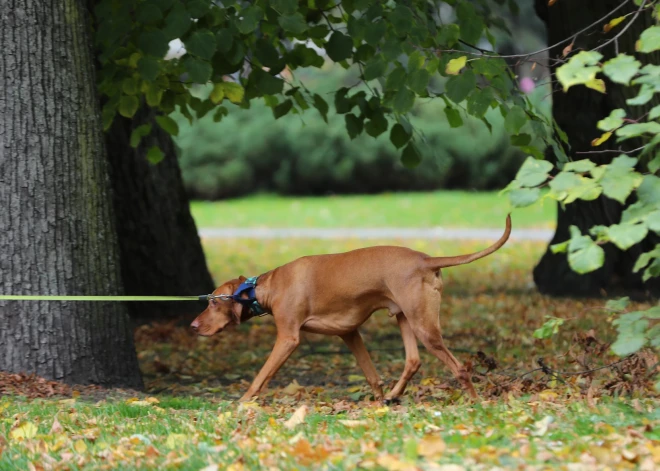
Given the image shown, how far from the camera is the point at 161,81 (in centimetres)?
689

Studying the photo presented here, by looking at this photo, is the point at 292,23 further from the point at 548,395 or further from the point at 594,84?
the point at 548,395

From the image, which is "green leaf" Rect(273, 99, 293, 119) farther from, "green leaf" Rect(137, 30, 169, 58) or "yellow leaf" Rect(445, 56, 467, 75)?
"yellow leaf" Rect(445, 56, 467, 75)

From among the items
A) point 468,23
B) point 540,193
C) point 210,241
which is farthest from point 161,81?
point 210,241

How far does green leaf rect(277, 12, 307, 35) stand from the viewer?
5.84 m

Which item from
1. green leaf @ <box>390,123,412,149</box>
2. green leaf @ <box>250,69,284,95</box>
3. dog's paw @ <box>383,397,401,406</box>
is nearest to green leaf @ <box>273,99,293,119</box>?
green leaf @ <box>250,69,284,95</box>

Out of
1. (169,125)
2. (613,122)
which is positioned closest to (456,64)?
(613,122)

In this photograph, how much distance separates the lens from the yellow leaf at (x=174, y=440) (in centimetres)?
416

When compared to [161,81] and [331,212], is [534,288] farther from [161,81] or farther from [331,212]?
[331,212]

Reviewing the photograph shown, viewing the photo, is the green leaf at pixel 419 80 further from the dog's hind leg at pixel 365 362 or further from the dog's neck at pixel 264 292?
the dog's hind leg at pixel 365 362

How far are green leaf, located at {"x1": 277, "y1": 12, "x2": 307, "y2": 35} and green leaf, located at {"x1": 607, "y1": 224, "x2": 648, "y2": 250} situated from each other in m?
2.98

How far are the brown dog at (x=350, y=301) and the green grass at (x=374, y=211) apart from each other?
13035 millimetres

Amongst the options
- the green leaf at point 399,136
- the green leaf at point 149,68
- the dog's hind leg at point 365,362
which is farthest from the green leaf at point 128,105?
the dog's hind leg at point 365,362

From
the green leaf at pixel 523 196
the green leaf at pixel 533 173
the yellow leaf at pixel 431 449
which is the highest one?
the green leaf at pixel 533 173

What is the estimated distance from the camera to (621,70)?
139 inches
